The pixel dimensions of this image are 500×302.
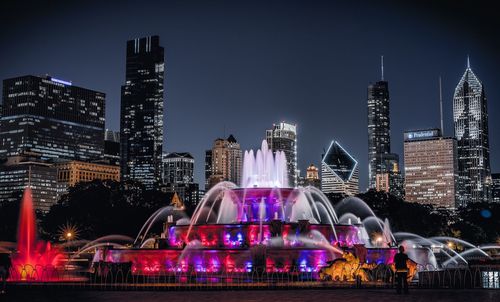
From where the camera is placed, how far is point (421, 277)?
35844mm

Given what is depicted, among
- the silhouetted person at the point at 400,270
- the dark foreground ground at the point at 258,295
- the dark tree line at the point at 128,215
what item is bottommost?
the dark foreground ground at the point at 258,295

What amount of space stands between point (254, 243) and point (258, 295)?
1962 centimetres

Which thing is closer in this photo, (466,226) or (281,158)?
(281,158)

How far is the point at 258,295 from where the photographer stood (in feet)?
80.3

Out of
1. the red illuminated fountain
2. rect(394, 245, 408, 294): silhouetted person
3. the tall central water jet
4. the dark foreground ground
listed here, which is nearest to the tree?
the tall central water jet

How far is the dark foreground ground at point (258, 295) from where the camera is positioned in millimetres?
23188

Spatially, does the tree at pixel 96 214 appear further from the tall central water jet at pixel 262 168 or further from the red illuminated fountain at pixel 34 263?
the red illuminated fountain at pixel 34 263

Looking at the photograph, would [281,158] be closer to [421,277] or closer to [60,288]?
[421,277]

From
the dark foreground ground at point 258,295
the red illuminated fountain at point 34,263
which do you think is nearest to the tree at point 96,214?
the red illuminated fountain at point 34,263

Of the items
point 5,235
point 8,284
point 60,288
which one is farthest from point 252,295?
point 5,235

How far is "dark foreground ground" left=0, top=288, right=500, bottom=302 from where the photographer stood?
23.2 metres

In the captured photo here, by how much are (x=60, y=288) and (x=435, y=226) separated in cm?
8717

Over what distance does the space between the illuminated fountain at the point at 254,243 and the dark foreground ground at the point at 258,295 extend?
921 cm

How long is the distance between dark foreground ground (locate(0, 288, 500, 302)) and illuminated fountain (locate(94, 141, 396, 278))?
30.2 ft
